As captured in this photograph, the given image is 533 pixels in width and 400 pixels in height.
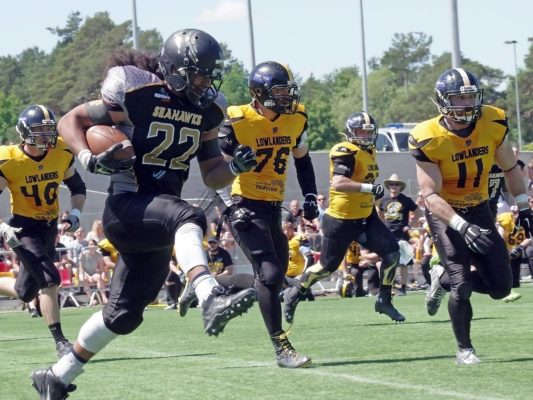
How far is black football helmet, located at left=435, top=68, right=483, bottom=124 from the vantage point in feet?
25.3

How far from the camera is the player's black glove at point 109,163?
19.0ft

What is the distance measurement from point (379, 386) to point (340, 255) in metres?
5.16

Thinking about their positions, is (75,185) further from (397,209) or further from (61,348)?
(397,209)

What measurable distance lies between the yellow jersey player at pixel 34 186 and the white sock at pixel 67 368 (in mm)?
3595

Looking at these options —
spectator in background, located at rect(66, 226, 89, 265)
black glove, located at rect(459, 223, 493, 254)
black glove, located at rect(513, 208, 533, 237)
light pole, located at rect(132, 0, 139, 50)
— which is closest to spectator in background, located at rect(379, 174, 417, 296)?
spectator in background, located at rect(66, 226, 89, 265)

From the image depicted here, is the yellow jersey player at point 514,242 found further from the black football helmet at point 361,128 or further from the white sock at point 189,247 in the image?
the white sock at point 189,247

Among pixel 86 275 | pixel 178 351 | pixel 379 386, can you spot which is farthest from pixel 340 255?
pixel 86 275

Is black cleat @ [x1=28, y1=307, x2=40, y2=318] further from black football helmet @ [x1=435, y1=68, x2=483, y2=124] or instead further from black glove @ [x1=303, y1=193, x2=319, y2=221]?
black football helmet @ [x1=435, y1=68, x2=483, y2=124]

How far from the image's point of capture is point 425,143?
7820mm

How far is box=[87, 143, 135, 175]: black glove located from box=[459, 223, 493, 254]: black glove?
2.44 m

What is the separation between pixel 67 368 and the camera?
6285mm

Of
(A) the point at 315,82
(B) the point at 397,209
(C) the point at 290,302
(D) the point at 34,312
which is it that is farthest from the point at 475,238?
(A) the point at 315,82

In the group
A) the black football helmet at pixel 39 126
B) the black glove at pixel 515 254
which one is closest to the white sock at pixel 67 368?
the black football helmet at pixel 39 126

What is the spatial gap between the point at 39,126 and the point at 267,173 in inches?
87.9
